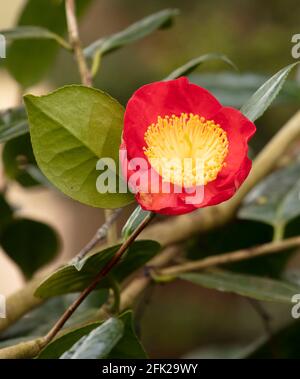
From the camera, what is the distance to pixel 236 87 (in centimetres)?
79

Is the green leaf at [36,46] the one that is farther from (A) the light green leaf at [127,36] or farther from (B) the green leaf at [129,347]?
(B) the green leaf at [129,347]

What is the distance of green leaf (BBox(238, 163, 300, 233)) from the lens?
0.65 meters

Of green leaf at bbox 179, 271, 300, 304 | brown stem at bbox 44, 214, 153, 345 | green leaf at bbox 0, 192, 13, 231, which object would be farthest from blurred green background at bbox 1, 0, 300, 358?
brown stem at bbox 44, 214, 153, 345

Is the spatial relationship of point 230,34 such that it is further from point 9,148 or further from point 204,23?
point 9,148

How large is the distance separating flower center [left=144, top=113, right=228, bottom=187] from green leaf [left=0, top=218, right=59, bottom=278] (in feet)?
1.20

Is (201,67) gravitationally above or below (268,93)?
below

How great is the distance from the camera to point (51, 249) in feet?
2.50

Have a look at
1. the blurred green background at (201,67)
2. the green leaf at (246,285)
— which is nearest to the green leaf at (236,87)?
the green leaf at (246,285)

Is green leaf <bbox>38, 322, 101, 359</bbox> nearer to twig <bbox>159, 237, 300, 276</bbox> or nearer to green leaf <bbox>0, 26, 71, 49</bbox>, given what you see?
twig <bbox>159, 237, 300, 276</bbox>

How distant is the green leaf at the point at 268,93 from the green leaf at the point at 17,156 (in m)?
0.24

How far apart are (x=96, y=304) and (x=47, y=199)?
2.19 m

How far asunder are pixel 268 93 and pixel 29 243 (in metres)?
0.40

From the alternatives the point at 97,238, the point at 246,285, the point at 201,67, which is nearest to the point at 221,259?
the point at 246,285

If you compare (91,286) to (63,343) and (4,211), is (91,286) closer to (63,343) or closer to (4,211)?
(63,343)
